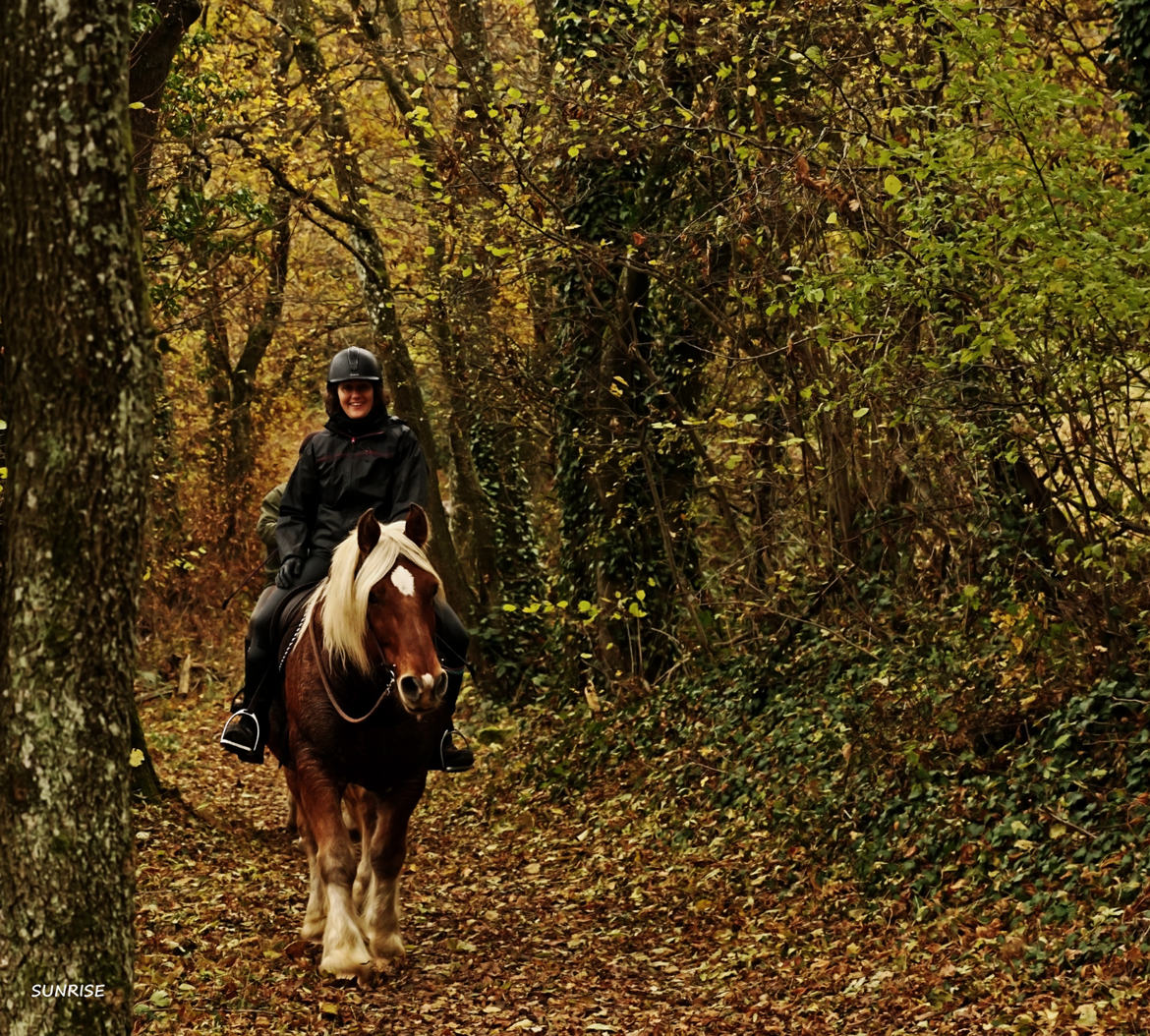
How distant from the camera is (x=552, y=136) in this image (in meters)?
12.2

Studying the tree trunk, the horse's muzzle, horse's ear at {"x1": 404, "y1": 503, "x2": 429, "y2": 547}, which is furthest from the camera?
horse's ear at {"x1": 404, "y1": 503, "x2": 429, "y2": 547}

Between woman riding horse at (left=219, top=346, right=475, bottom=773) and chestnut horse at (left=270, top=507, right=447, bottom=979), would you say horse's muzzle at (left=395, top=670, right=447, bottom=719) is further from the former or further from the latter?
woman riding horse at (left=219, top=346, right=475, bottom=773)

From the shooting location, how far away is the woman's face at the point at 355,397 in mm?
8734

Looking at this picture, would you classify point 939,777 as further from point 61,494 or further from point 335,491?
point 61,494

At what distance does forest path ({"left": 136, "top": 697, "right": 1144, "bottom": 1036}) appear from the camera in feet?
A: 22.0

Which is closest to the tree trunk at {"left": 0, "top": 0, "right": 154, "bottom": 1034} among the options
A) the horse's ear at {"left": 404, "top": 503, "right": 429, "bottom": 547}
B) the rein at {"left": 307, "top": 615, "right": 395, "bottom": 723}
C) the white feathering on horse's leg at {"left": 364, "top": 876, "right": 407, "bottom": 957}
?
the rein at {"left": 307, "top": 615, "right": 395, "bottom": 723}

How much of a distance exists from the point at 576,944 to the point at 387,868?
1.38m


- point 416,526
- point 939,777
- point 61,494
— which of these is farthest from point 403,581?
point 939,777

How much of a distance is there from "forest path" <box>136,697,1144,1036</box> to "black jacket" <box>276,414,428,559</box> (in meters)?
2.51

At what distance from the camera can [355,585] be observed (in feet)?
24.9

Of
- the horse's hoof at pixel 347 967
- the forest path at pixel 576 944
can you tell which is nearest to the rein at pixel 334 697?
the horse's hoof at pixel 347 967

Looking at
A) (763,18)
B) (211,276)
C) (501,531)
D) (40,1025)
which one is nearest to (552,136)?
(763,18)

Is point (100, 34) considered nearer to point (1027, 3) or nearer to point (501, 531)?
point (1027, 3)

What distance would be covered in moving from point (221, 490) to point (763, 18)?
17.6 metres
